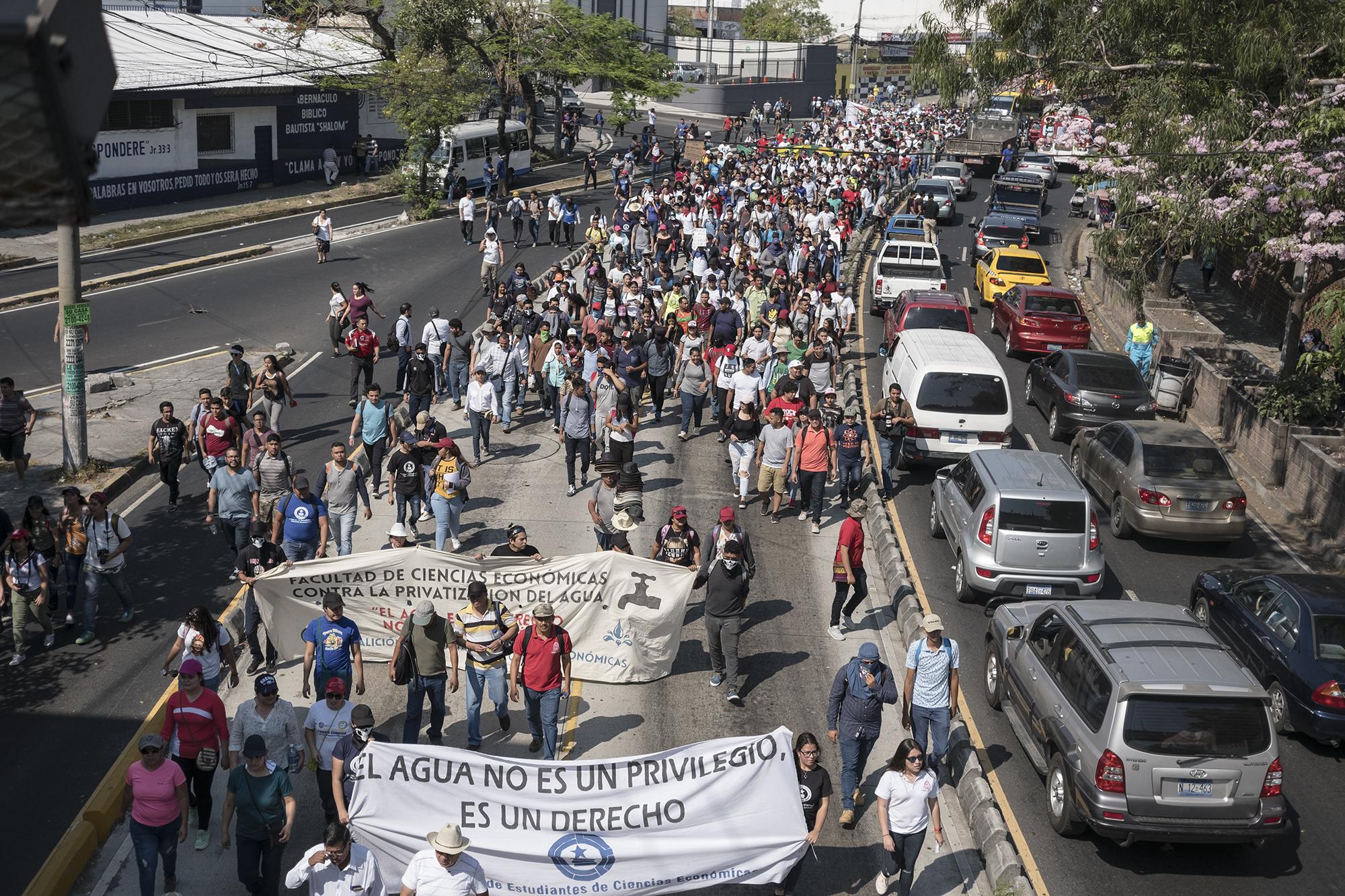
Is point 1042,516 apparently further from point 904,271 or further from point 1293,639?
point 904,271

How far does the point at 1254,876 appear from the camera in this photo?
10.3 meters

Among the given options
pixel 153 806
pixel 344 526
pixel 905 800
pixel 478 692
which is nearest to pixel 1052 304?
pixel 344 526

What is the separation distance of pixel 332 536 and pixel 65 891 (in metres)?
6.78

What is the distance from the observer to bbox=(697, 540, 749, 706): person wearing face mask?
12.4m

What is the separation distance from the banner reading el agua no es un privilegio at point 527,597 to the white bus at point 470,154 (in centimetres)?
3311

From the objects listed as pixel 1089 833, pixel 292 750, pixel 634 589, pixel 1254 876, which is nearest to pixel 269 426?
pixel 634 589

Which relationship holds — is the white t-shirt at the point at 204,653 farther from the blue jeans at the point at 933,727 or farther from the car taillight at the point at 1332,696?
the car taillight at the point at 1332,696

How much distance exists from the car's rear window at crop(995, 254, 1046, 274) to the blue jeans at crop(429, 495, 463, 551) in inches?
842

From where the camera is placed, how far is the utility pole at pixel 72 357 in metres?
17.6

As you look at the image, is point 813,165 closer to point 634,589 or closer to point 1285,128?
point 1285,128

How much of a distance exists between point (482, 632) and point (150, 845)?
3338 millimetres

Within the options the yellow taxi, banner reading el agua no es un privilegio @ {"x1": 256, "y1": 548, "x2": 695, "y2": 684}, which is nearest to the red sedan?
the yellow taxi

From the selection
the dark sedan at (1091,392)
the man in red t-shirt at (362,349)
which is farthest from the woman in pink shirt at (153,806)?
the dark sedan at (1091,392)

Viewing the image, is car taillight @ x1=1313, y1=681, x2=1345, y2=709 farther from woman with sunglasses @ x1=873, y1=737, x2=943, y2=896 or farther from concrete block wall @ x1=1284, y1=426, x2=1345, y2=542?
concrete block wall @ x1=1284, y1=426, x2=1345, y2=542
